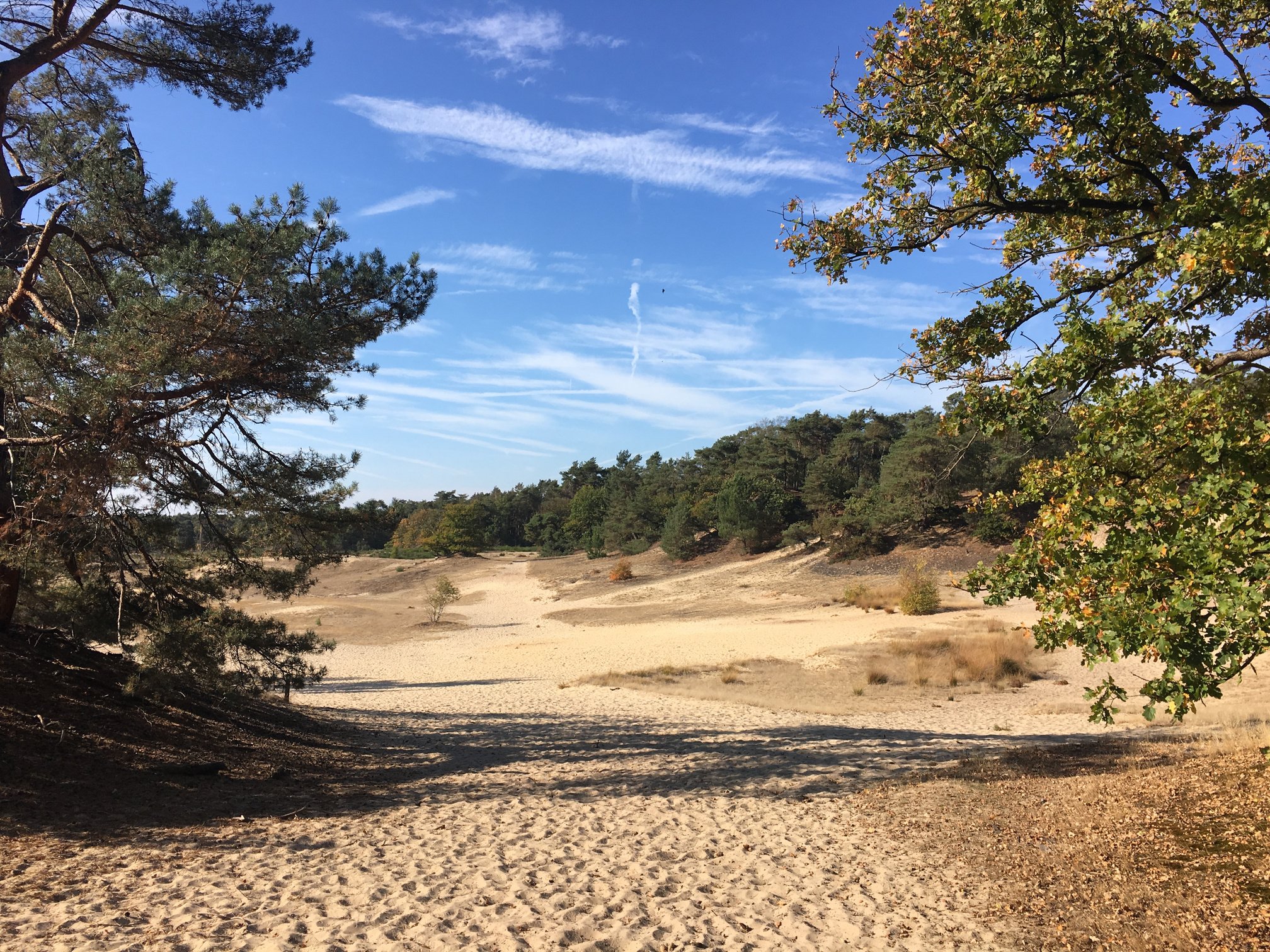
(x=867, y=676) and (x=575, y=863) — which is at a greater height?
(x=575, y=863)

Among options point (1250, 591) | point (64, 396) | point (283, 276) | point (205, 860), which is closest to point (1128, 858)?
point (1250, 591)

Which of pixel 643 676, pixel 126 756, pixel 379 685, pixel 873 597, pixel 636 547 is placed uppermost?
pixel 636 547

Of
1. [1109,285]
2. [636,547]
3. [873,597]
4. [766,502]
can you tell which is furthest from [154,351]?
[636,547]

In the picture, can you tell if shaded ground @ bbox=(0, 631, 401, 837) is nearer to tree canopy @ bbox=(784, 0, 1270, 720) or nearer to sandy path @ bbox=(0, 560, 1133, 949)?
sandy path @ bbox=(0, 560, 1133, 949)

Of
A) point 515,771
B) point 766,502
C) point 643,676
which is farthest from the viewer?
point 766,502

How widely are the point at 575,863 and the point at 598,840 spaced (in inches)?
33.0

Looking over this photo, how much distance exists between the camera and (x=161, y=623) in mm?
8391

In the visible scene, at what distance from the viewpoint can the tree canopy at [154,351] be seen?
Result: 706 cm

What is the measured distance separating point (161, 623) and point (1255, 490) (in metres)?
9.84

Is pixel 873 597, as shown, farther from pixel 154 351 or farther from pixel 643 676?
pixel 154 351

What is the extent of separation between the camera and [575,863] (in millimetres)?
6992

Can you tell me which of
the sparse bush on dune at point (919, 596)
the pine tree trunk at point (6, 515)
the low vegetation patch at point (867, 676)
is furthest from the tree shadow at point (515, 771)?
the sparse bush on dune at point (919, 596)

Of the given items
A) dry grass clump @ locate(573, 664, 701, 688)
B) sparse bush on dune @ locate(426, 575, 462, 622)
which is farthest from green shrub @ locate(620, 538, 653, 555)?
dry grass clump @ locate(573, 664, 701, 688)

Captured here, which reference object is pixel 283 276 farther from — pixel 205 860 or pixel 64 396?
pixel 205 860
